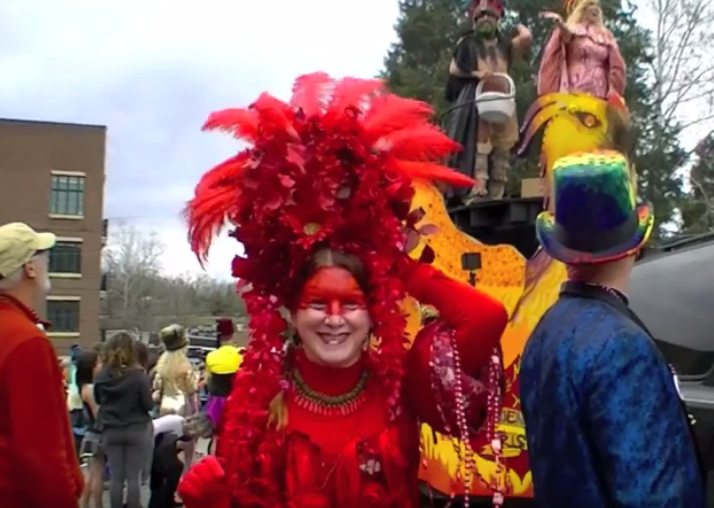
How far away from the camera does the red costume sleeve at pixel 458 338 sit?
2578 millimetres

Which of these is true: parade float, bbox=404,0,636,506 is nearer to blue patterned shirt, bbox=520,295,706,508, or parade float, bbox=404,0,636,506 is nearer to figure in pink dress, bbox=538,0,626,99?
figure in pink dress, bbox=538,0,626,99

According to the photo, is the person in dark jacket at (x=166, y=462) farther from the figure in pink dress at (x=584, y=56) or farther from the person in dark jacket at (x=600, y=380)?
the person in dark jacket at (x=600, y=380)

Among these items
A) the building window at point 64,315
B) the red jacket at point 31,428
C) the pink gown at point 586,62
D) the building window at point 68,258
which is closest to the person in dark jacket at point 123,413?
the red jacket at point 31,428

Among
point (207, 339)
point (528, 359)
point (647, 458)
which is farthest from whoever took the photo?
point (207, 339)

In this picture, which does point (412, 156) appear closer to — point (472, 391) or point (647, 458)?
point (472, 391)

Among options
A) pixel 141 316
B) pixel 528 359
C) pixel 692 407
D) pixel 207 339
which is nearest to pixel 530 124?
pixel 692 407

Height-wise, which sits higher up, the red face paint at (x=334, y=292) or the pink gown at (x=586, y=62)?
the pink gown at (x=586, y=62)

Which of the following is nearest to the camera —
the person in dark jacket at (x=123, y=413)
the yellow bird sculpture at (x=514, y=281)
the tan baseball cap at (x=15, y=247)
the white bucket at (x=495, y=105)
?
the tan baseball cap at (x=15, y=247)

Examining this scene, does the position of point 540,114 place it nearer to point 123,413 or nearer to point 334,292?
point 334,292

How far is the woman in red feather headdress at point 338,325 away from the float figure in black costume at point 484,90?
453 cm

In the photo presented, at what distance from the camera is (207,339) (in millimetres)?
25781

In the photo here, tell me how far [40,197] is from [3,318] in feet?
136

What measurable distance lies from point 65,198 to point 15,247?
4145 centimetres

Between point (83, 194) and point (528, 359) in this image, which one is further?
point (83, 194)
